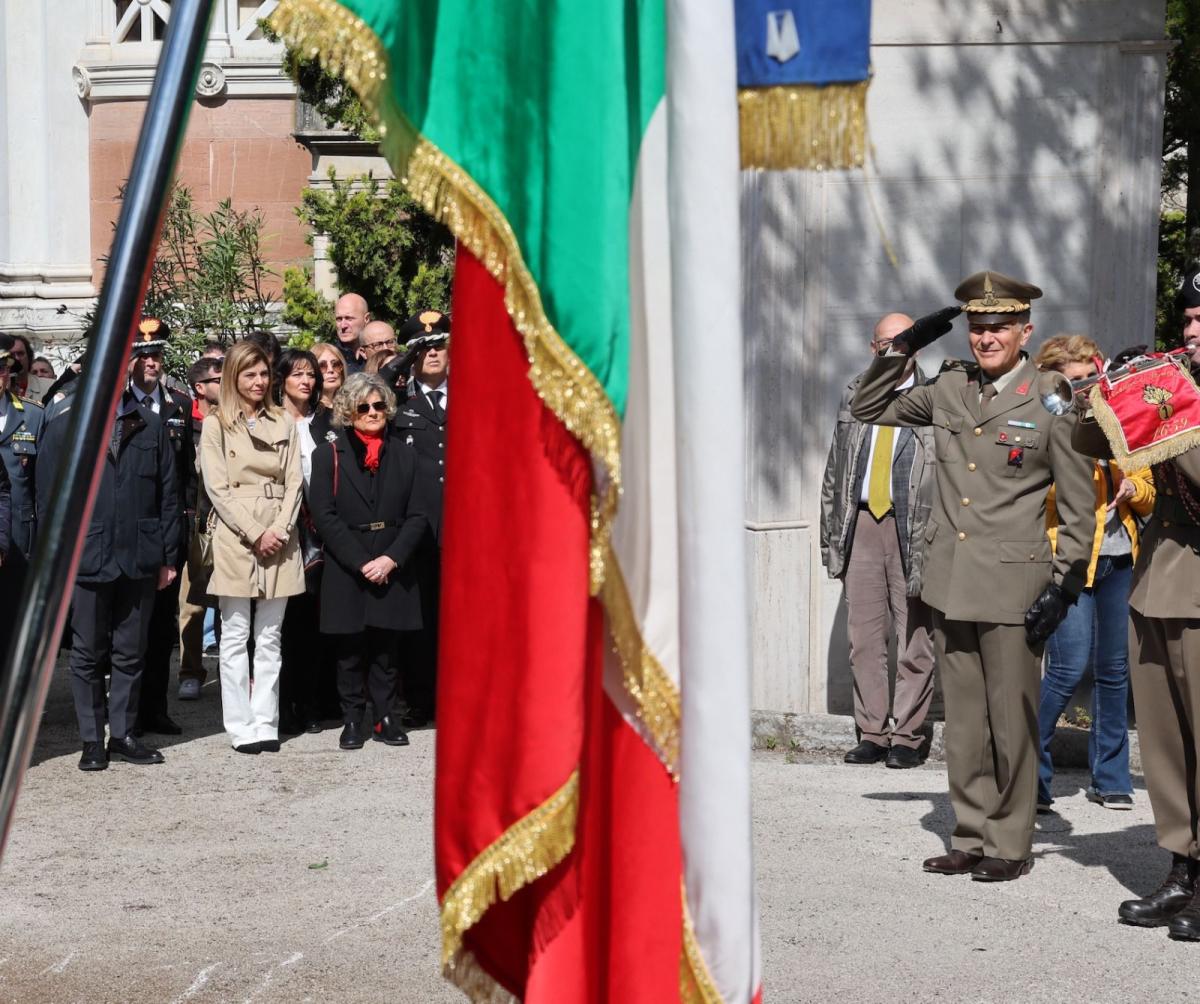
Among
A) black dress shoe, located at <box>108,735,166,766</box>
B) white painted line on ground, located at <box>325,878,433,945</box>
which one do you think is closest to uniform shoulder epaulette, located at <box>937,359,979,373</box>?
white painted line on ground, located at <box>325,878,433,945</box>

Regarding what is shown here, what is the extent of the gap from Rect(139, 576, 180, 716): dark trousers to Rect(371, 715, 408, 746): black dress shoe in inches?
46.9

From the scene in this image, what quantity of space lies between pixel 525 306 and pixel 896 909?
4415 millimetres

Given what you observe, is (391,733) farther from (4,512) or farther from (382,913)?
(382,913)

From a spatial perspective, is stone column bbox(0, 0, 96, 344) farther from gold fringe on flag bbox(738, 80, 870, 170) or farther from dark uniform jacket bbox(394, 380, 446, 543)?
gold fringe on flag bbox(738, 80, 870, 170)

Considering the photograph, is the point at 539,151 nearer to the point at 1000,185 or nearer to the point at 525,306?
the point at 525,306

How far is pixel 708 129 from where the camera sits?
2.78 m

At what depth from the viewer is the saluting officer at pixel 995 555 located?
695 centimetres

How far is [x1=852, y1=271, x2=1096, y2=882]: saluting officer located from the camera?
6953 millimetres

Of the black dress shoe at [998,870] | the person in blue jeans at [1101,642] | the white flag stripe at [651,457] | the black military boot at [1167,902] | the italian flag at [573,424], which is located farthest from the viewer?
the person in blue jeans at [1101,642]

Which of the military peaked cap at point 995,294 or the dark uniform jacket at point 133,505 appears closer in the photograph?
the military peaked cap at point 995,294

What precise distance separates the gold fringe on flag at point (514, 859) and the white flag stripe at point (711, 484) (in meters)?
0.21

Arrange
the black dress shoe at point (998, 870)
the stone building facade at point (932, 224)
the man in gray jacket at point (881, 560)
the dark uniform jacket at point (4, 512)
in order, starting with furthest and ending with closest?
the stone building facade at point (932, 224) → the man in gray jacket at point (881, 560) → the dark uniform jacket at point (4, 512) → the black dress shoe at point (998, 870)

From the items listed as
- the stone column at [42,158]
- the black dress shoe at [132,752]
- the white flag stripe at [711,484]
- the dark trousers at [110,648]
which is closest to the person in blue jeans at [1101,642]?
the black dress shoe at [132,752]

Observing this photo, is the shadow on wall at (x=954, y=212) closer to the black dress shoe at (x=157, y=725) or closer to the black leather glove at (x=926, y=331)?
the black leather glove at (x=926, y=331)
